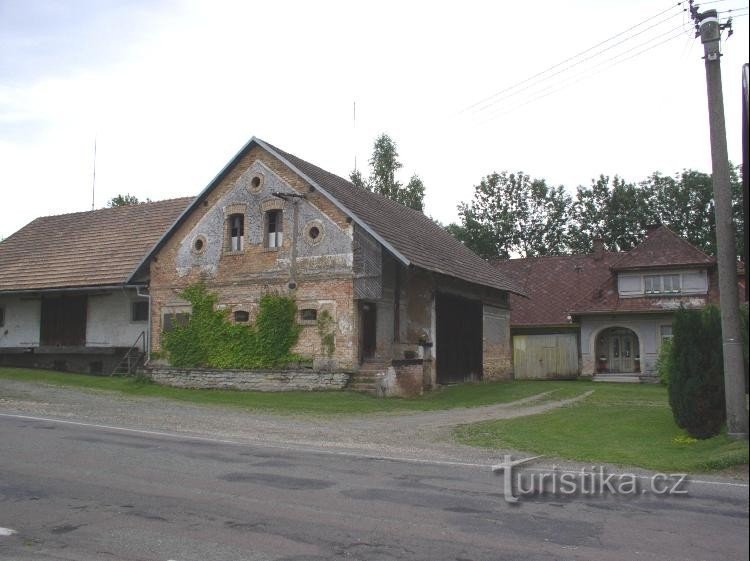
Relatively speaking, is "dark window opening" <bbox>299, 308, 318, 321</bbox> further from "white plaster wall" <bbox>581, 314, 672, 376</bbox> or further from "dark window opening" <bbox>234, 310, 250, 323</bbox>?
"white plaster wall" <bbox>581, 314, 672, 376</bbox>

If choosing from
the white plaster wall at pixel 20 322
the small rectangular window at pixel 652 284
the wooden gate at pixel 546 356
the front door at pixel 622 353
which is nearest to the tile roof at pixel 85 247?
the white plaster wall at pixel 20 322

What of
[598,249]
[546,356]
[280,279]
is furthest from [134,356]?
[598,249]

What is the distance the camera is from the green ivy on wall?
25.0m

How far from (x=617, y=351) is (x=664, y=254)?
5.21 m

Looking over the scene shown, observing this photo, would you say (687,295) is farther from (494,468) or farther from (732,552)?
(732,552)

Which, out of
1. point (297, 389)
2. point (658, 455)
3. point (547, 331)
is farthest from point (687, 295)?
point (658, 455)

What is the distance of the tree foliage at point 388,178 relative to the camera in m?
51.0

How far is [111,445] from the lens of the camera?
12.0m

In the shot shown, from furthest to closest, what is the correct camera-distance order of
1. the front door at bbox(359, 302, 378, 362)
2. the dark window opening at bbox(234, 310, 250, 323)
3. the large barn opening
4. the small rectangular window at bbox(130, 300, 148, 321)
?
the small rectangular window at bbox(130, 300, 148, 321)
the large barn opening
the dark window opening at bbox(234, 310, 250, 323)
the front door at bbox(359, 302, 378, 362)

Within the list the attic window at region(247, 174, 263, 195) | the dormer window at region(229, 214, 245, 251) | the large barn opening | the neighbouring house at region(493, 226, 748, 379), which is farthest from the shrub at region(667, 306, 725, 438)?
the neighbouring house at region(493, 226, 748, 379)

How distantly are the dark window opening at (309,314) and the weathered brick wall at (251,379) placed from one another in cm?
182

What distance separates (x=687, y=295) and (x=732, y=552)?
99.7 feet

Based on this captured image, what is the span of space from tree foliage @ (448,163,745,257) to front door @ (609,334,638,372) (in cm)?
1915

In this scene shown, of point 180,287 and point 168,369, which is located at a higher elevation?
point 180,287
